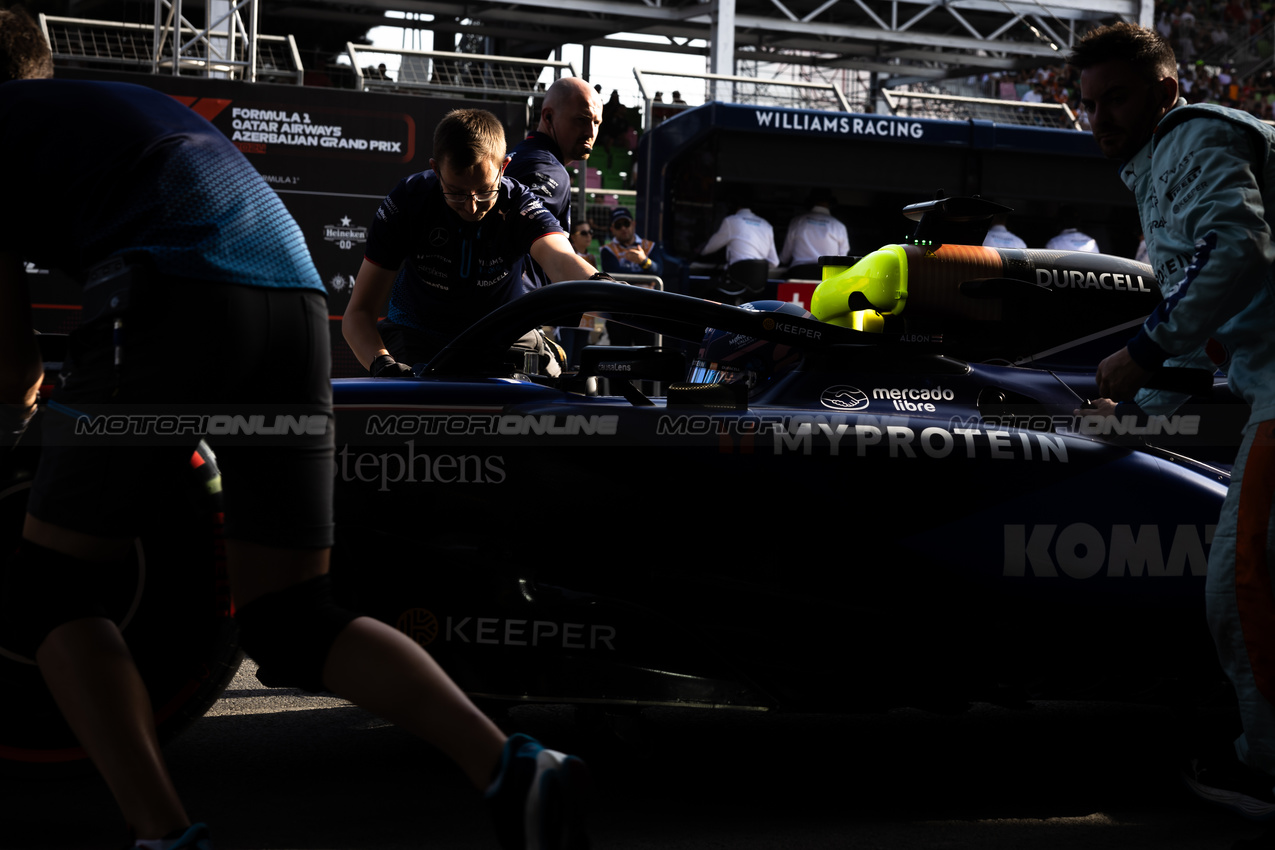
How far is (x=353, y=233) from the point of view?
11000 mm

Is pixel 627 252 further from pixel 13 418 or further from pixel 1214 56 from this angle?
pixel 1214 56

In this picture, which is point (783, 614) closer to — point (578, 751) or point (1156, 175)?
point (578, 751)

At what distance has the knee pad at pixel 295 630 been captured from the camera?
6.70 feet

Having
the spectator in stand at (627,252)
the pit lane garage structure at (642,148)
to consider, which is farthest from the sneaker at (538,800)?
the spectator in stand at (627,252)

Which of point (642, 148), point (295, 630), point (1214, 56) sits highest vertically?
point (1214, 56)

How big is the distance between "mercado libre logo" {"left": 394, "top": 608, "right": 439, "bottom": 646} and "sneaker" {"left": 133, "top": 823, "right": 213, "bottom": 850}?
73cm

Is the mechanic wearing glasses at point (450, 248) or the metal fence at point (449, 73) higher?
the metal fence at point (449, 73)

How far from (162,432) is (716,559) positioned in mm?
1157

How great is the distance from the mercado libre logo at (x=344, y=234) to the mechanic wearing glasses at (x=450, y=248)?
7195 mm

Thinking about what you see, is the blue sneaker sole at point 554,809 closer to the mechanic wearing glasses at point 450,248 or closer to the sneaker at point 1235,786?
the sneaker at point 1235,786

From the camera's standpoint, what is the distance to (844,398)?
302 centimetres

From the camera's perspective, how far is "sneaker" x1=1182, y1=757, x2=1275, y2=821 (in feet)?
9.04

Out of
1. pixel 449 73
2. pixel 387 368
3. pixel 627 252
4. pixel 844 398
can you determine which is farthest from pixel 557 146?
pixel 449 73

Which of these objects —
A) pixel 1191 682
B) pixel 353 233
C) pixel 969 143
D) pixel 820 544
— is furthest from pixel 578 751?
pixel 969 143
